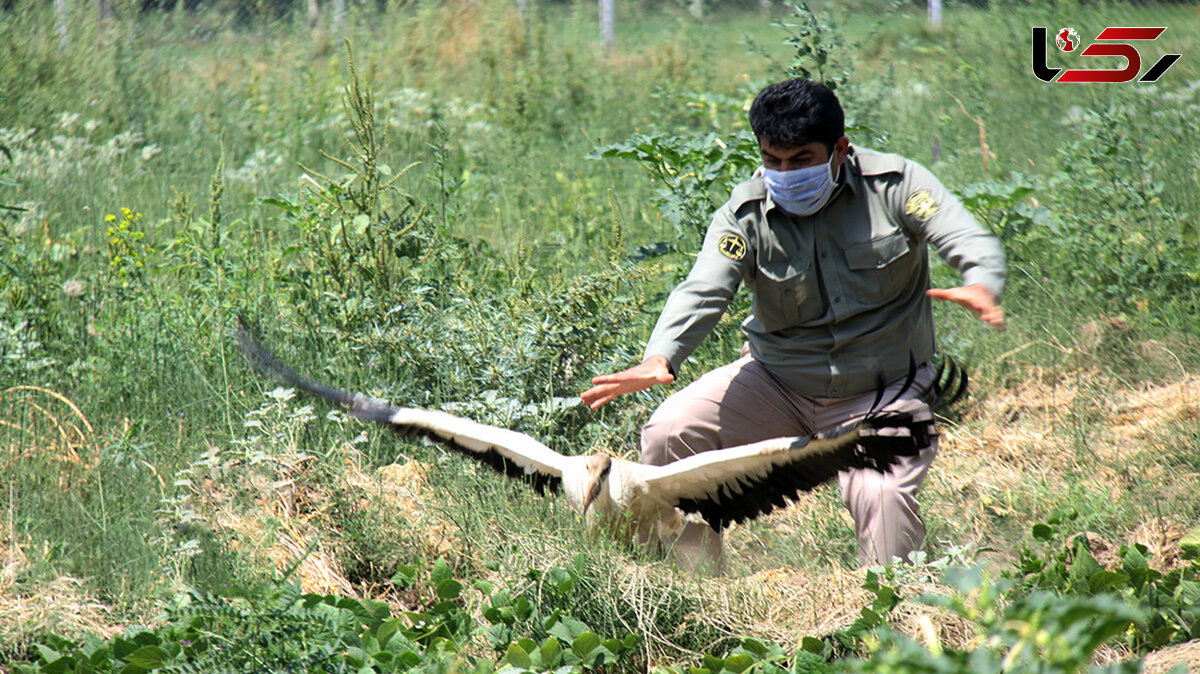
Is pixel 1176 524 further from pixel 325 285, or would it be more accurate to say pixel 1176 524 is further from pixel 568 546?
pixel 325 285

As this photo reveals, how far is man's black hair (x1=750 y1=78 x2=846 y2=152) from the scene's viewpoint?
10.6 ft

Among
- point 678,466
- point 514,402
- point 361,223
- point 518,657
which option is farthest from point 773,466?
point 361,223

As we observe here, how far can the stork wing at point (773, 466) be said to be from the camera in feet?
9.30

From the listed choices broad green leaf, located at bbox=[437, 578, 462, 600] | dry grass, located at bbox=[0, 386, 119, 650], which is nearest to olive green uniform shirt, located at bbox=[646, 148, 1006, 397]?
broad green leaf, located at bbox=[437, 578, 462, 600]

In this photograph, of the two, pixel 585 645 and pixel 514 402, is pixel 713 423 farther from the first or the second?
pixel 514 402

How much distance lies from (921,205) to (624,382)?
3.65 ft

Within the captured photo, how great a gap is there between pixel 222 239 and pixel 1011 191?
4.49 metres

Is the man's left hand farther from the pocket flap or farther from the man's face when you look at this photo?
the man's face

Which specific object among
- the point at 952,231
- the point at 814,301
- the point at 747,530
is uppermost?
the point at 952,231

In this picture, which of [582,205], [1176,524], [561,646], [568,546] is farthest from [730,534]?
[582,205]

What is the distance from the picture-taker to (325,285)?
A: 504 centimetres

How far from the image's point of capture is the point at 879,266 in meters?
3.39

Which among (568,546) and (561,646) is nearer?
(561,646)

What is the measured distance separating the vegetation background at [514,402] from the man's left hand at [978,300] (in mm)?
633
